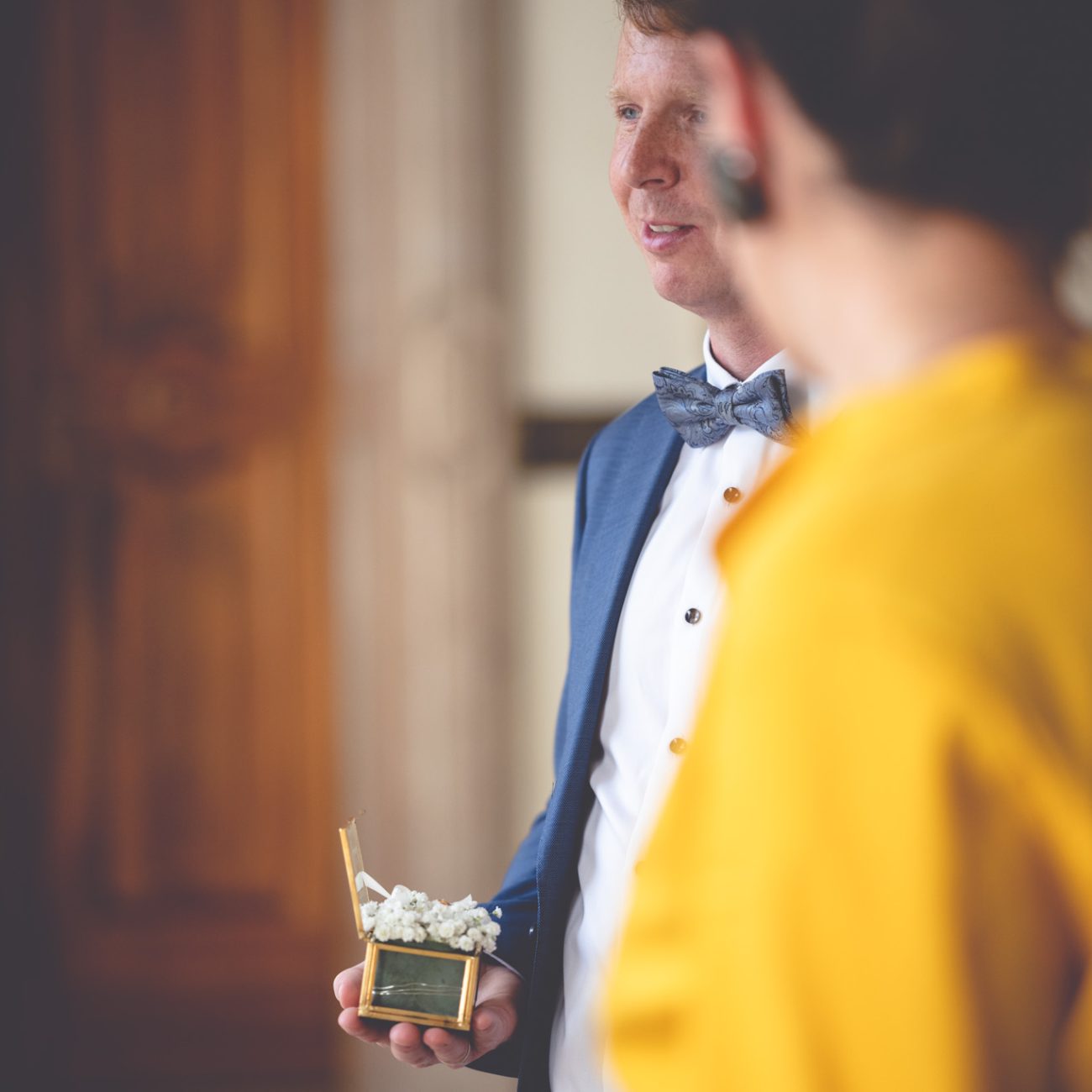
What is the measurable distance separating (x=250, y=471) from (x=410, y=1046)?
2156mm

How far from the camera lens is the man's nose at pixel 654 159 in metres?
1.29

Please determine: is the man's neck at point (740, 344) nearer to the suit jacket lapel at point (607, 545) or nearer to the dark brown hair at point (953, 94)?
the suit jacket lapel at point (607, 545)

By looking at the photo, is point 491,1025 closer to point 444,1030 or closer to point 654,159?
point 444,1030

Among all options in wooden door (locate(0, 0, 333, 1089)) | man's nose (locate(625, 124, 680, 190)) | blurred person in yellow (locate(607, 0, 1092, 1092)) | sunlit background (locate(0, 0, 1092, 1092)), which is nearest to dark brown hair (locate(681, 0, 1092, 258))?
blurred person in yellow (locate(607, 0, 1092, 1092))

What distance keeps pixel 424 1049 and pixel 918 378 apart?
3.01ft

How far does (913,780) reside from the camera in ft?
1.48

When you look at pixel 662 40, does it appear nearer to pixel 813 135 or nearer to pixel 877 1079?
pixel 813 135

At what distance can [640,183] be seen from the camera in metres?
1.30

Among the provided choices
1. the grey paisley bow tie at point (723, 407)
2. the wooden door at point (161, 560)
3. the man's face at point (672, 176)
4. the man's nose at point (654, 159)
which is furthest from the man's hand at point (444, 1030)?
the wooden door at point (161, 560)

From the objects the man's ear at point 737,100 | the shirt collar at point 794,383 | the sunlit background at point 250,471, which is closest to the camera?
the man's ear at point 737,100

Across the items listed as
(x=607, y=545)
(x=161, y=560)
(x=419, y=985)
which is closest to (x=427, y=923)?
(x=419, y=985)

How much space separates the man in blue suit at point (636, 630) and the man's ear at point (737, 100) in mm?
691

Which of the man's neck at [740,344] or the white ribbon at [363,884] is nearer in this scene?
the white ribbon at [363,884]

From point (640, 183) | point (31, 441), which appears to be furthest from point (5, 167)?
point (640, 183)
